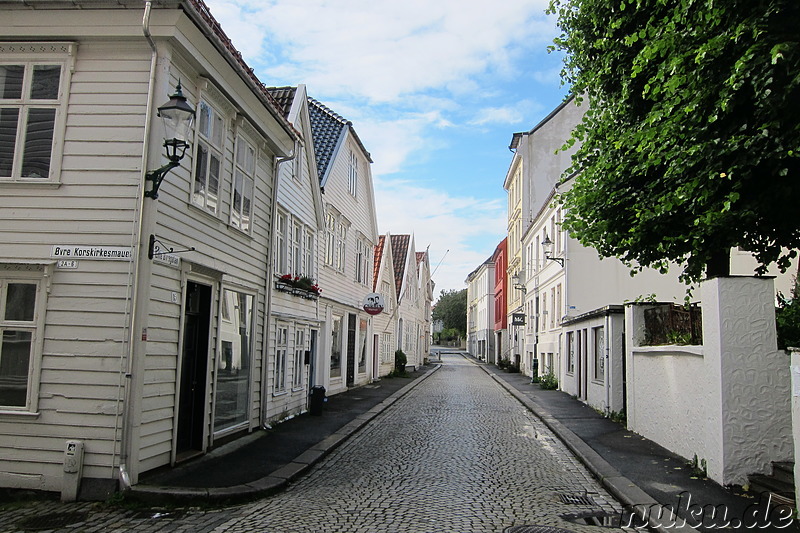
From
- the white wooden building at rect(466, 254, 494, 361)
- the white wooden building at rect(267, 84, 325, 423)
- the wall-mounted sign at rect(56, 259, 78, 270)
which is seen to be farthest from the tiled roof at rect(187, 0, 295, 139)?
the white wooden building at rect(466, 254, 494, 361)

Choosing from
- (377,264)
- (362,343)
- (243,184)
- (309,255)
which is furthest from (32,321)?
(377,264)

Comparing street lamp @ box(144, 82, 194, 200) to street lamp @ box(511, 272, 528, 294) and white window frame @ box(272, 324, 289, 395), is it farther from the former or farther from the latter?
street lamp @ box(511, 272, 528, 294)

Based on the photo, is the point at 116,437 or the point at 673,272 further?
the point at 673,272

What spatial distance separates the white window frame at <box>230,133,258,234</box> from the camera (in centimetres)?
1112

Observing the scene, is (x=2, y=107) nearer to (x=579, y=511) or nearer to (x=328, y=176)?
(x=579, y=511)

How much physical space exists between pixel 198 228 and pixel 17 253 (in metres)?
2.35

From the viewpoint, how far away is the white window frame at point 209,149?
9.48 metres

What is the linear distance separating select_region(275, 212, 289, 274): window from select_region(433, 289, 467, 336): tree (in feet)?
308

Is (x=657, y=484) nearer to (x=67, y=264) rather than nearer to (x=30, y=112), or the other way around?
(x=67, y=264)

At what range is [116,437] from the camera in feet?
25.1

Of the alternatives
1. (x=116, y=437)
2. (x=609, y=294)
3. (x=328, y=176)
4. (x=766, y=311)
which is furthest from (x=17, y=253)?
(x=609, y=294)

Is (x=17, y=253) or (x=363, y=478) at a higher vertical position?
(x=17, y=253)

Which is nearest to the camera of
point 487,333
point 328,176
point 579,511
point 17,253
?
point 579,511

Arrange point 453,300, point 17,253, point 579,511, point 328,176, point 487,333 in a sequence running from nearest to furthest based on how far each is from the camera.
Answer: point 579,511, point 17,253, point 328,176, point 487,333, point 453,300
